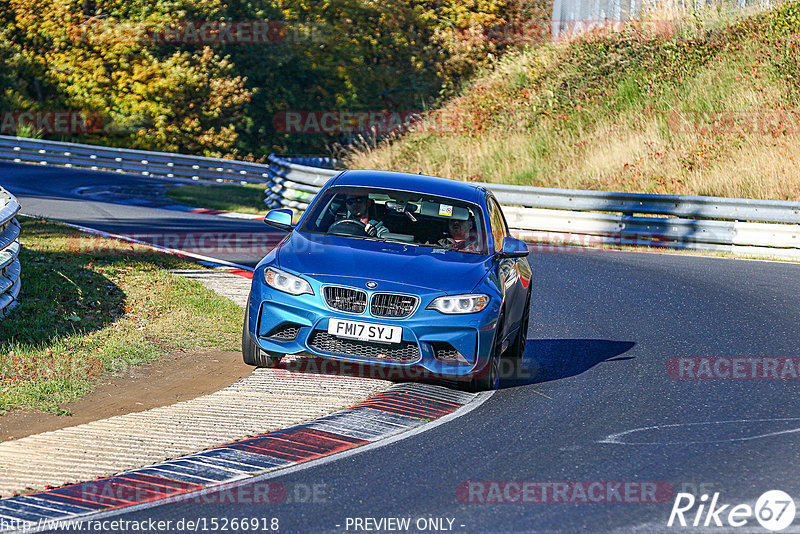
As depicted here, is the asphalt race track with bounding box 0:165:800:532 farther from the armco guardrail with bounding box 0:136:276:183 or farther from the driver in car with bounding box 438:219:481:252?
the armco guardrail with bounding box 0:136:276:183

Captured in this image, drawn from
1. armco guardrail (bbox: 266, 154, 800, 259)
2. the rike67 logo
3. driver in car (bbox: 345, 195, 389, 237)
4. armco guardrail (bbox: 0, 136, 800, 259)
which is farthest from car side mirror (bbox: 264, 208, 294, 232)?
armco guardrail (bbox: 0, 136, 800, 259)

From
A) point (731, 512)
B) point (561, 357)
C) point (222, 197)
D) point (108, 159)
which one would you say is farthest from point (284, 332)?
point (108, 159)

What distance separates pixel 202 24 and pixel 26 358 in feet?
119

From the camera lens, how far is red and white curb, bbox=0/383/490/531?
5582mm

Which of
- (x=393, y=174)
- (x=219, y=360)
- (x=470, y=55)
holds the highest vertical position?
(x=470, y=55)

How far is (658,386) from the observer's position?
352 inches

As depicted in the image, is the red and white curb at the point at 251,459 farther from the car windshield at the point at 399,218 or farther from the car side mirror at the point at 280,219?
the car side mirror at the point at 280,219

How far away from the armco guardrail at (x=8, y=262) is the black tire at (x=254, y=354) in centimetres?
251

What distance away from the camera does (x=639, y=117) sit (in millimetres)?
28781

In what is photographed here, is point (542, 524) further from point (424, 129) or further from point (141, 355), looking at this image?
point (424, 129)

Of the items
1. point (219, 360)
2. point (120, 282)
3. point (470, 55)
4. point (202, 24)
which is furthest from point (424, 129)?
point (219, 360)

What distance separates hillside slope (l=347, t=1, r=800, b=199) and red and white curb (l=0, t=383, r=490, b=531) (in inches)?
650

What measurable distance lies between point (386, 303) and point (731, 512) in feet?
10.8

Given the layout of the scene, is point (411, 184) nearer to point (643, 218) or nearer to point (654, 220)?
point (654, 220)
